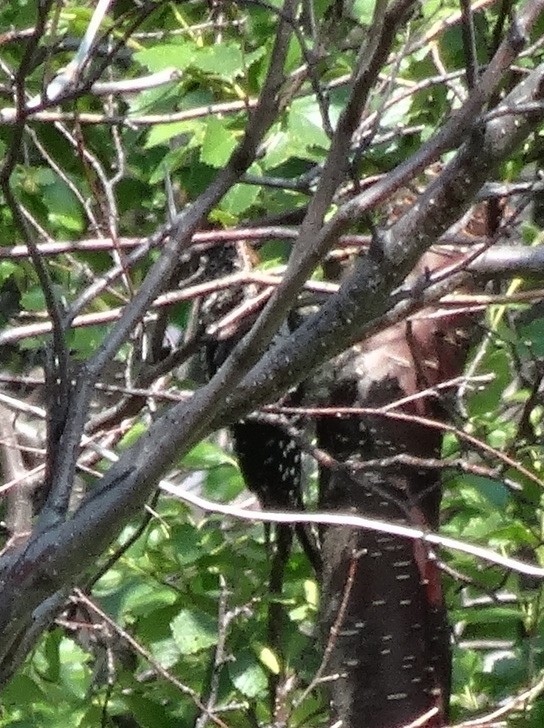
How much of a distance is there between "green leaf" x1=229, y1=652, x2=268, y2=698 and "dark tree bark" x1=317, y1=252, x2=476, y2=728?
0.17 m

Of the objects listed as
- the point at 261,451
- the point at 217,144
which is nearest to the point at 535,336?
the point at 261,451

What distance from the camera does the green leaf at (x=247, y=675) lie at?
1.70 meters

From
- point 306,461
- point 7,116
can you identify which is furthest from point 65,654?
point 7,116

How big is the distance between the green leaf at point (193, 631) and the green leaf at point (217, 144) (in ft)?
2.07

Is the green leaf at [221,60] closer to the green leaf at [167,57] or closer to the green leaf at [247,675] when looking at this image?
the green leaf at [167,57]

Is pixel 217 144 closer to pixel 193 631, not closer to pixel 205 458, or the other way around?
pixel 205 458

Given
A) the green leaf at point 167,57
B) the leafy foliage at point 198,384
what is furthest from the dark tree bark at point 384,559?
the green leaf at point 167,57

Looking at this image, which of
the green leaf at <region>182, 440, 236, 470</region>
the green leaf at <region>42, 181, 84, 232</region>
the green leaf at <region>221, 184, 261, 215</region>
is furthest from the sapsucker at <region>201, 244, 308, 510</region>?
the green leaf at <region>42, 181, 84, 232</region>

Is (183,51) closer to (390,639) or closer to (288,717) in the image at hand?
(390,639)

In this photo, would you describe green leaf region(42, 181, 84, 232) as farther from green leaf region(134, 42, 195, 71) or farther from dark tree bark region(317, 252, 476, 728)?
dark tree bark region(317, 252, 476, 728)

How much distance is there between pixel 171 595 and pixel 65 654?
1.08 feet

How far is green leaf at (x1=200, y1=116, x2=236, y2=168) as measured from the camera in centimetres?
149

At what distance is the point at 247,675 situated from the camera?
171 cm

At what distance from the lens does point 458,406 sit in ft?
5.63
